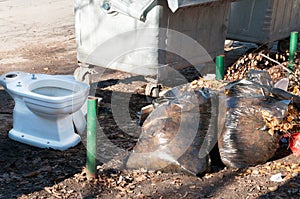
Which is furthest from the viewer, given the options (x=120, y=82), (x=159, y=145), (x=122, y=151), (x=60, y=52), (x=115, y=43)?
(x=60, y=52)

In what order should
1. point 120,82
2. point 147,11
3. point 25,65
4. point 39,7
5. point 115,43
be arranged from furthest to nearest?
1. point 39,7
2. point 25,65
3. point 120,82
4. point 115,43
5. point 147,11

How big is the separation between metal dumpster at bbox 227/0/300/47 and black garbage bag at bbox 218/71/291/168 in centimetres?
321

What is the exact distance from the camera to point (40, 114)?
4.38 metres

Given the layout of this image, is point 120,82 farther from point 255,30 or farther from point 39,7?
point 39,7

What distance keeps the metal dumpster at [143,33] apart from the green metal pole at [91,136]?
5.31 feet

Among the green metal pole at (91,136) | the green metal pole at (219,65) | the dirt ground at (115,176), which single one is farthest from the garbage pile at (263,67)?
the green metal pole at (91,136)

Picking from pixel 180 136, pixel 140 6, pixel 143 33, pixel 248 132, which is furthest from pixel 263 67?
pixel 180 136

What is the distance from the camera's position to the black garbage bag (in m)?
4.07

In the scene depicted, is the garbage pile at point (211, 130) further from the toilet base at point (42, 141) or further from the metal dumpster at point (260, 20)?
the metal dumpster at point (260, 20)

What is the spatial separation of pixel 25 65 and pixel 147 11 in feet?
8.65

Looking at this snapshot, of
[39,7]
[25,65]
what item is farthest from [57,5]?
[25,65]

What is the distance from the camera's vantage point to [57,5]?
37.4ft

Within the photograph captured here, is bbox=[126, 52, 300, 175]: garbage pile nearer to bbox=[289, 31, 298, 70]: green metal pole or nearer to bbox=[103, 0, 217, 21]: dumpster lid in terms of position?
bbox=[103, 0, 217, 21]: dumpster lid

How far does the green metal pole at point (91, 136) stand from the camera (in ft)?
12.1
